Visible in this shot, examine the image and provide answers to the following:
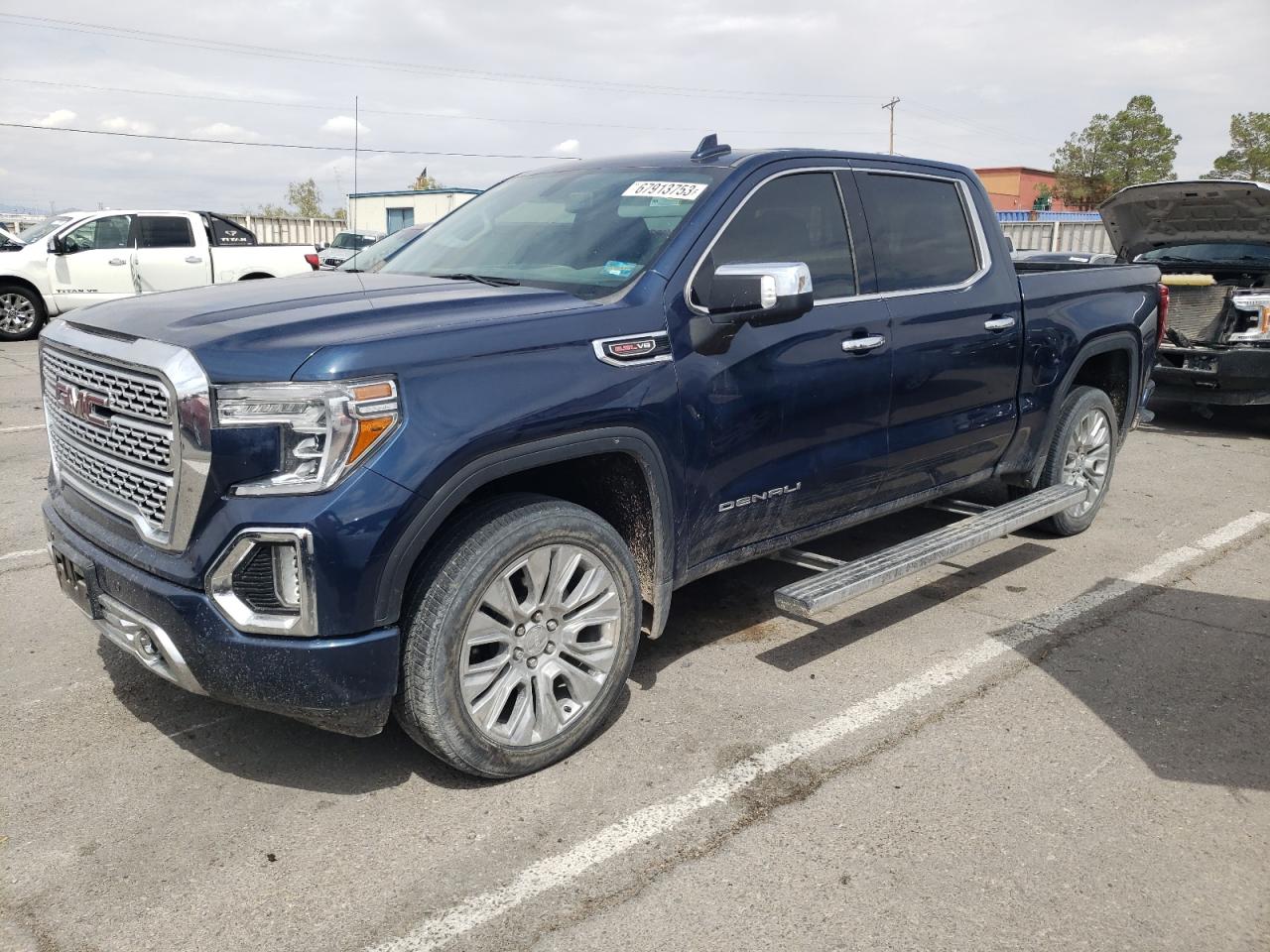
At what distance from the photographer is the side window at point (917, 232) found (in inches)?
174

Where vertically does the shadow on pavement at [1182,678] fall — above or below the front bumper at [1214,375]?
below

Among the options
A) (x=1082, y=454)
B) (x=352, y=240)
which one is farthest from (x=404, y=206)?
(x=1082, y=454)

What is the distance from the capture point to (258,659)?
283cm

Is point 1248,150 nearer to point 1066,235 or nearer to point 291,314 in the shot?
point 1066,235

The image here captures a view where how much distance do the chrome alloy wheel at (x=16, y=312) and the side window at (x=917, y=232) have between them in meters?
14.7

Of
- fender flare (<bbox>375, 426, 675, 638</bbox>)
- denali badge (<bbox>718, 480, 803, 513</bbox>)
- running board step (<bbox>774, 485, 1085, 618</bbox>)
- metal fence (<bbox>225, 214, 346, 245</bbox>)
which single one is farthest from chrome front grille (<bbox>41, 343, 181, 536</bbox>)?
metal fence (<bbox>225, 214, 346, 245</bbox>)

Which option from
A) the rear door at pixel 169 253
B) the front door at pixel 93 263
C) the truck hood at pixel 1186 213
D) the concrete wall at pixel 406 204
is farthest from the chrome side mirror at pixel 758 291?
the concrete wall at pixel 406 204

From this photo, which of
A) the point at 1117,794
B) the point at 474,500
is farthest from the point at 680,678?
the point at 1117,794

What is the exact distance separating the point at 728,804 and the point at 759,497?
3.79ft

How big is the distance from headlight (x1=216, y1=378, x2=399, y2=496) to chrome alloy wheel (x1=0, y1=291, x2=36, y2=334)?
591 inches

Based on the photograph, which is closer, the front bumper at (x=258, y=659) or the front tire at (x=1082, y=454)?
the front bumper at (x=258, y=659)

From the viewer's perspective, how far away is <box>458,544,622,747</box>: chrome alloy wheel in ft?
10.2

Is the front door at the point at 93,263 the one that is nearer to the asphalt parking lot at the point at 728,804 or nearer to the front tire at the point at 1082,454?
the asphalt parking lot at the point at 728,804

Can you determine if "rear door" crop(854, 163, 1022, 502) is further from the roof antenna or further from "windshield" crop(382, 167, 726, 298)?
"windshield" crop(382, 167, 726, 298)
